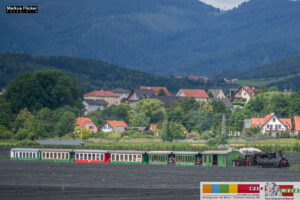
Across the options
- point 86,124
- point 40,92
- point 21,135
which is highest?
point 40,92

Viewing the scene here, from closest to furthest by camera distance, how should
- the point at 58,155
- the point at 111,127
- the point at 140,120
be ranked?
the point at 58,155
the point at 111,127
the point at 140,120

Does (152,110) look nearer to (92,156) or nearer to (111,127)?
(111,127)

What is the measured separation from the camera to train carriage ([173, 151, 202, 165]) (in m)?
75.6

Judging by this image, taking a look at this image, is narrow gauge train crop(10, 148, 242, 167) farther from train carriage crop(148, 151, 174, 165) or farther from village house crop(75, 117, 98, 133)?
village house crop(75, 117, 98, 133)

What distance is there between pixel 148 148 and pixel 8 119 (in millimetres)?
50716

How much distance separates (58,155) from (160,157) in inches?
558

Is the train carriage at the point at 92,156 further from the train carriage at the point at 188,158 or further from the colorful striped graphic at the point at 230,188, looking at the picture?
the colorful striped graphic at the point at 230,188

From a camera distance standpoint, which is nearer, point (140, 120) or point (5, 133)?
point (5, 133)

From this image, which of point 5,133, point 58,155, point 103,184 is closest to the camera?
point 103,184

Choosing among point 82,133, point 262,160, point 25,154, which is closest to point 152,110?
point 82,133

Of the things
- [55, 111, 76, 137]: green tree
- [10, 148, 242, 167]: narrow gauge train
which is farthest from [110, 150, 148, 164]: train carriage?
[55, 111, 76, 137]: green tree

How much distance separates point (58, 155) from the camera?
8325 cm

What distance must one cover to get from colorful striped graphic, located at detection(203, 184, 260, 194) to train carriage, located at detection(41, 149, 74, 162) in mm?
47355

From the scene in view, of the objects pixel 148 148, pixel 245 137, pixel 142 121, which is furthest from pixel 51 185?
pixel 142 121
